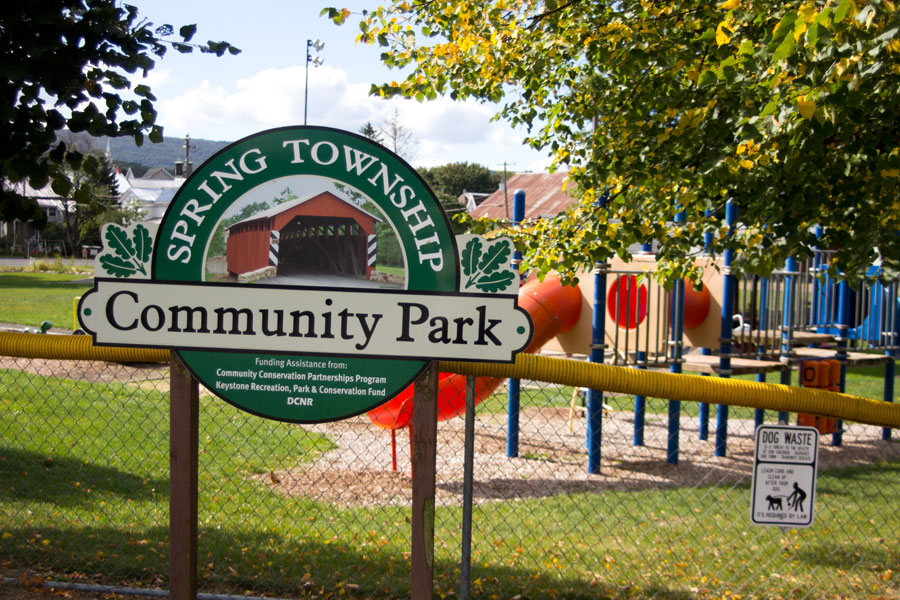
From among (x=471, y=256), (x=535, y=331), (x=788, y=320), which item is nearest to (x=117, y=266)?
(x=471, y=256)

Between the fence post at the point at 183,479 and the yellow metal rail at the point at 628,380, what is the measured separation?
18 centimetres

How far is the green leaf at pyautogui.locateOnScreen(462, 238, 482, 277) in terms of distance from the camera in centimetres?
298

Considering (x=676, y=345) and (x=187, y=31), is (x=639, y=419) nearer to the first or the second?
Result: (x=676, y=345)

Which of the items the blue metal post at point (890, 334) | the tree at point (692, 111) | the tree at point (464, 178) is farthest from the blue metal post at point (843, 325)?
the tree at point (464, 178)

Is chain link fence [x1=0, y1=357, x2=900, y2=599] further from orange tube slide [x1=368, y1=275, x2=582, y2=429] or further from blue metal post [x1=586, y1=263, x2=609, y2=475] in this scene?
orange tube slide [x1=368, y1=275, x2=582, y2=429]

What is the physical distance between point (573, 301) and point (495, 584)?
19.4 feet

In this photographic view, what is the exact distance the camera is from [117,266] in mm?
3016

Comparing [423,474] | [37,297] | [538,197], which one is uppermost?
[538,197]

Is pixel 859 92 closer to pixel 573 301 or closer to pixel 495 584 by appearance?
pixel 495 584

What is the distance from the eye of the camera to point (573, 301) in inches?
398

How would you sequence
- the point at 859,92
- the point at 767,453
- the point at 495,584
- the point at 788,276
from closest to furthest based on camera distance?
the point at 767,453 → the point at 859,92 → the point at 495,584 → the point at 788,276

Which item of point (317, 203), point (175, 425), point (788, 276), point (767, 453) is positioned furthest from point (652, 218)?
point (788, 276)

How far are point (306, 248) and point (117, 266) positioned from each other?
68 centimetres

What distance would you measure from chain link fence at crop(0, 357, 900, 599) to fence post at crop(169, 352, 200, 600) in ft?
3.80
